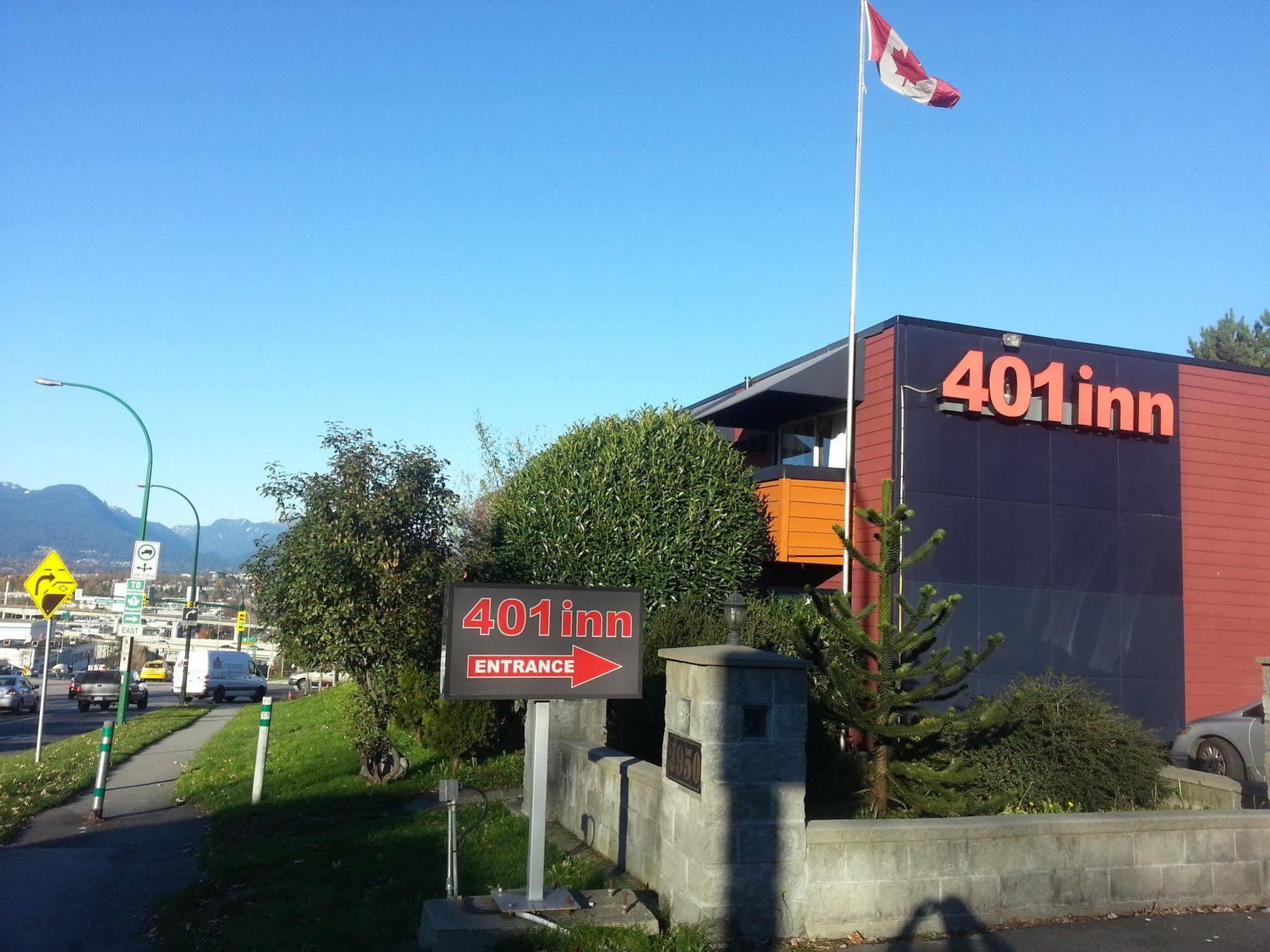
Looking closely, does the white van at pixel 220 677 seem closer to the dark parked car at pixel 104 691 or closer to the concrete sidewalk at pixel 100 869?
the dark parked car at pixel 104 691

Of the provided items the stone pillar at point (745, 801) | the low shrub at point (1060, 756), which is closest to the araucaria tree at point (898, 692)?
the low shrub at point (1060, 756)

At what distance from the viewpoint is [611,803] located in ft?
30.9

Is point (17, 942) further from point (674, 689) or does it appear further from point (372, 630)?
point (372, 630)

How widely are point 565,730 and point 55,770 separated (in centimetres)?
991

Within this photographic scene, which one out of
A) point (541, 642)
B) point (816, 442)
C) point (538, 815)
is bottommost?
point (538, 815)

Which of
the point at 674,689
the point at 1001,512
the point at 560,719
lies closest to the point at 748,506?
the point at 1001,512

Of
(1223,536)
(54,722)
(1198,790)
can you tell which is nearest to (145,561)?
(54,722)

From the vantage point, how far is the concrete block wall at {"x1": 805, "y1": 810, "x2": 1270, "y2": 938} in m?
7.21

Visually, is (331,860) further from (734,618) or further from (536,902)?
(734,618)

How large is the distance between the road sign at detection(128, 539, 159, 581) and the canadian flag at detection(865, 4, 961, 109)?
58.8ft

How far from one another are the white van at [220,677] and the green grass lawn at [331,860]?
3241 centimetres

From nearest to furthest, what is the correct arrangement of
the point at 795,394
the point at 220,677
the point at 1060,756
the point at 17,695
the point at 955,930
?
the point at 955,930 → the point at 1060,756 → the point at 795,394 → the point at 17,695 → the point at 220,677

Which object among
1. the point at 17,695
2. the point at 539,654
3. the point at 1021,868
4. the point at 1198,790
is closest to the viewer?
the point at 539,654

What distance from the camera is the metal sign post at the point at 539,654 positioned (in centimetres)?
723
